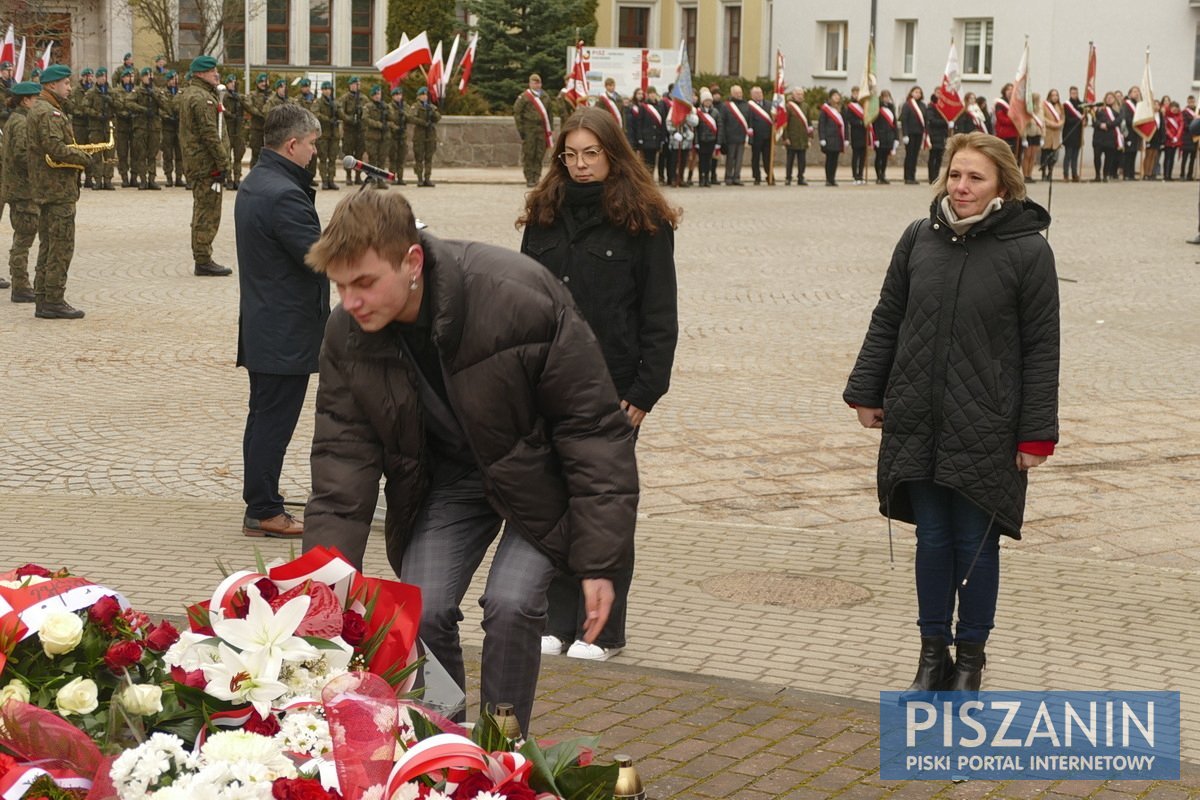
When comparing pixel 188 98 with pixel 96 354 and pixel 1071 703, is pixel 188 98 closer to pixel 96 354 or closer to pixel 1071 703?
pixel 96 354

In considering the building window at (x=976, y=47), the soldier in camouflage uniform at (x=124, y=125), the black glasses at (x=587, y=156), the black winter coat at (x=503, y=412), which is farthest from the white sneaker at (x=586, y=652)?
the building window at (x=976, y=47)

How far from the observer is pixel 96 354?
13141mm

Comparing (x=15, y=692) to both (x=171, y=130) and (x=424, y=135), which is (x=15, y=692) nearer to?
(x=171, y=130)

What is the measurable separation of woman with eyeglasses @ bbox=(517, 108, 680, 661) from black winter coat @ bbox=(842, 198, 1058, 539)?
3.25ft

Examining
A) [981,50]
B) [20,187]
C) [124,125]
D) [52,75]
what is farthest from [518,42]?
[20,187]

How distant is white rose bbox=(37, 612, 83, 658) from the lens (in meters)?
3.18

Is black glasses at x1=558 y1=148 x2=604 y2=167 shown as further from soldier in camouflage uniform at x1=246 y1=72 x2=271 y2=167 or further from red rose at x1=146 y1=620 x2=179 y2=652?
soldier in camouflage uniform at x1=246 y1=72 x2=271 y2=167

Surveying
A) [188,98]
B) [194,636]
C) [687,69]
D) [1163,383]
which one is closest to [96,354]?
[188,98]

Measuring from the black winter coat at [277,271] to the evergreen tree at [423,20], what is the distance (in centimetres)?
4262

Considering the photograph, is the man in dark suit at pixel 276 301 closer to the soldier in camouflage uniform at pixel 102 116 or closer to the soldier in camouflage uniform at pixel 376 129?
the soldier in camouflage uniform at pixel 102 116

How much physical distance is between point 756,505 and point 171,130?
23.0 meters

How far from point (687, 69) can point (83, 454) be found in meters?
24.2

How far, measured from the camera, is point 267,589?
3.26m

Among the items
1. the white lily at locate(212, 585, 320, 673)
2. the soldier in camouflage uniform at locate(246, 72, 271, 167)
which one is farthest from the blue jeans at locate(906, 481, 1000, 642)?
the soldier in camouflage uniform at locate(246, 72, 271, 167)
